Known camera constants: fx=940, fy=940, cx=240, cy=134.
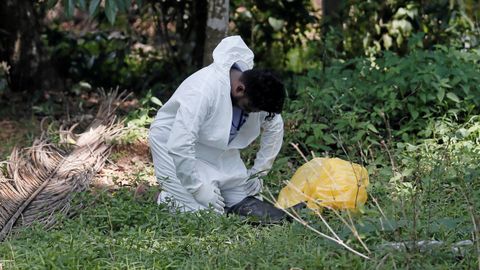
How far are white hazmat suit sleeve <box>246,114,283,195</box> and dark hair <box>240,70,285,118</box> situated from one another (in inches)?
22.6

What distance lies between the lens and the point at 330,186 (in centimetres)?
542

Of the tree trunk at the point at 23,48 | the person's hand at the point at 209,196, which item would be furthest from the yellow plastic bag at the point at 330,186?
the tree trunk at the point at 23,48

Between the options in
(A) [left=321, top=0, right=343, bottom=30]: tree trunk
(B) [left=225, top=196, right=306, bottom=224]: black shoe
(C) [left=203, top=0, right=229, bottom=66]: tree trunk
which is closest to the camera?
(B) [left=225, top=196, right=306, bottom=224]: black shoe

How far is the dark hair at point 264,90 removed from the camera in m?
5.17

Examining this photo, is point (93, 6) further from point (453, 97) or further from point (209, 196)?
point (453, 97)

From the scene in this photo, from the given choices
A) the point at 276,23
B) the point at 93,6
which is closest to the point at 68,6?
the point at 93,6

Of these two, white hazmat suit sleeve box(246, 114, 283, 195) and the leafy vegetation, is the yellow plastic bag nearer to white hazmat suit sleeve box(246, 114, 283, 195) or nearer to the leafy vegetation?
the leafy vegetation

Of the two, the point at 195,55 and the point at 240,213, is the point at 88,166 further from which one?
the point at 195,55

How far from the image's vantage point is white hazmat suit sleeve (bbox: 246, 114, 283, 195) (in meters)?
5.84

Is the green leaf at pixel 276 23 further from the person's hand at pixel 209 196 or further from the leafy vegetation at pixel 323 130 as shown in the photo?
the person's hand at pixel 209 196

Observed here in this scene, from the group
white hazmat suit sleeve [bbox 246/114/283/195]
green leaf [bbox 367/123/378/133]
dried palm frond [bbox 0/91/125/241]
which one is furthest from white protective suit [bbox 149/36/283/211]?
green leaf [bbox 367/123/378/133]

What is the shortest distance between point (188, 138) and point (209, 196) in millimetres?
414

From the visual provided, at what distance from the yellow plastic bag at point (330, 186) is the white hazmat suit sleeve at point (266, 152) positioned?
27 centimetres

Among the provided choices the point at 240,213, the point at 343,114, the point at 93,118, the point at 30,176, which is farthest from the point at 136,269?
the point at 93,118
